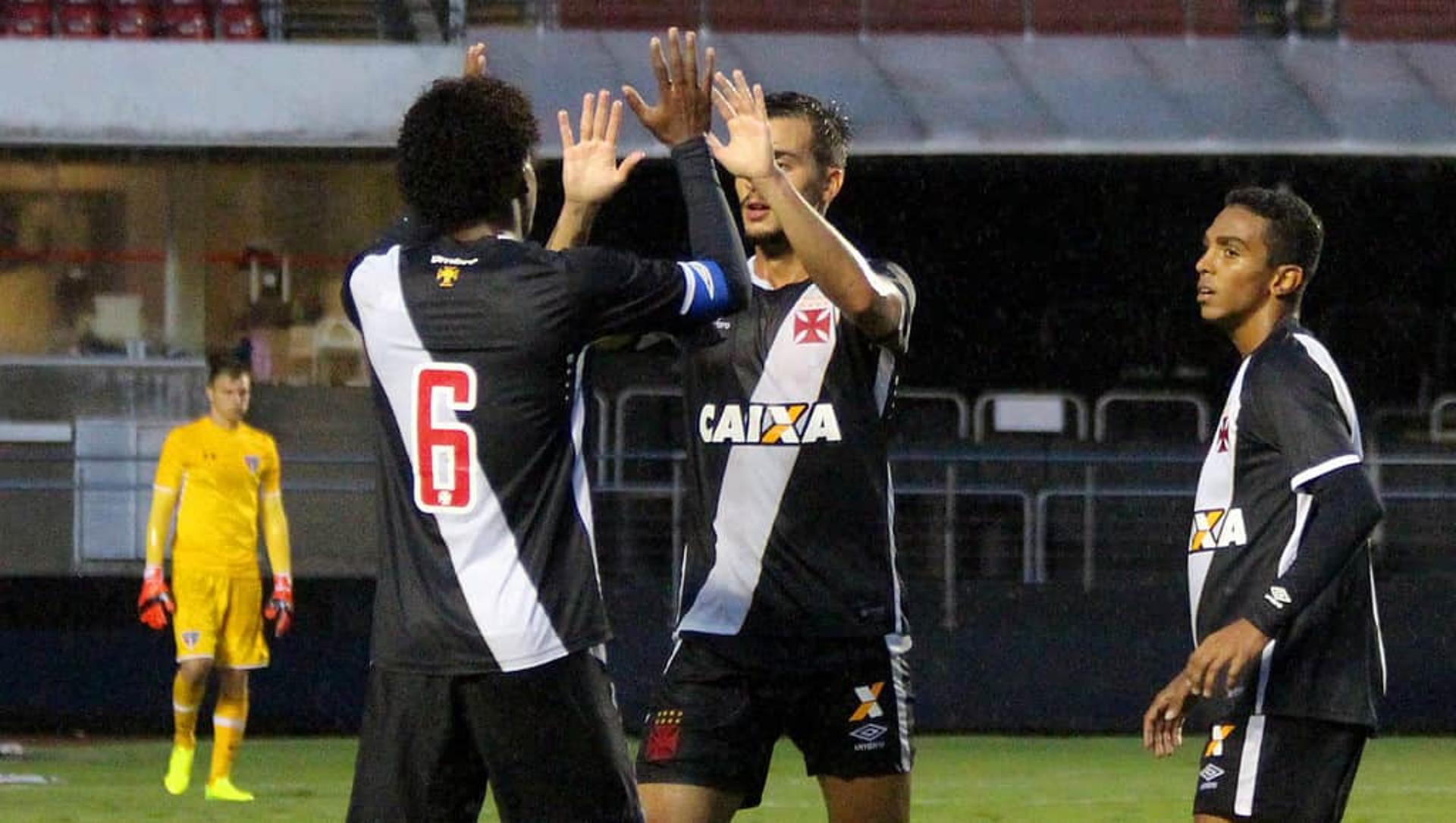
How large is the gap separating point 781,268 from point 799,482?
20.1 inches

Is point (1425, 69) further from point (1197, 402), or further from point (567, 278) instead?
point (567, 278)

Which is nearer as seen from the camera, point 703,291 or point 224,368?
point 703,291

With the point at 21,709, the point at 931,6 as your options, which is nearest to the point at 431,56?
the point at 931,6

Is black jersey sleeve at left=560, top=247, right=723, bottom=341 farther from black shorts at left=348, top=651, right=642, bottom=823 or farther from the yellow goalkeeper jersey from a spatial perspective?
the yellow goalkeeper jersey

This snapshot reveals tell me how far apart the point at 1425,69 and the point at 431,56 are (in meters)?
7.80

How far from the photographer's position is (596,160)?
4.93 meters

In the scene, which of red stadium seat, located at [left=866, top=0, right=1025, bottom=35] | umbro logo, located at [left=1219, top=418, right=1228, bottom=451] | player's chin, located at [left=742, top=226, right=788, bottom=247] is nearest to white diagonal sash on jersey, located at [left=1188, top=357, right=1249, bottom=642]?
umbro logo, located at [left=1219, top=418, right=1228, bottom=451]

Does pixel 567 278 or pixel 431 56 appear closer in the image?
pixel 567 278

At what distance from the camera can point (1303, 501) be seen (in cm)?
496

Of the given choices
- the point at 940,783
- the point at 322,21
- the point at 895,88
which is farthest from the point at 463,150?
the point at 322,21

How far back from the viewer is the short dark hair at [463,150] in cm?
454

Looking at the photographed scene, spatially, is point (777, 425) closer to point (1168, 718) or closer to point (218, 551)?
→ point (1168, 718)

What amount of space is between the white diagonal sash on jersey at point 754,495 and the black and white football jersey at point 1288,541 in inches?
37.6

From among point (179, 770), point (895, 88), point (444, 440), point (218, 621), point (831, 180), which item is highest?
point (895, 88)
